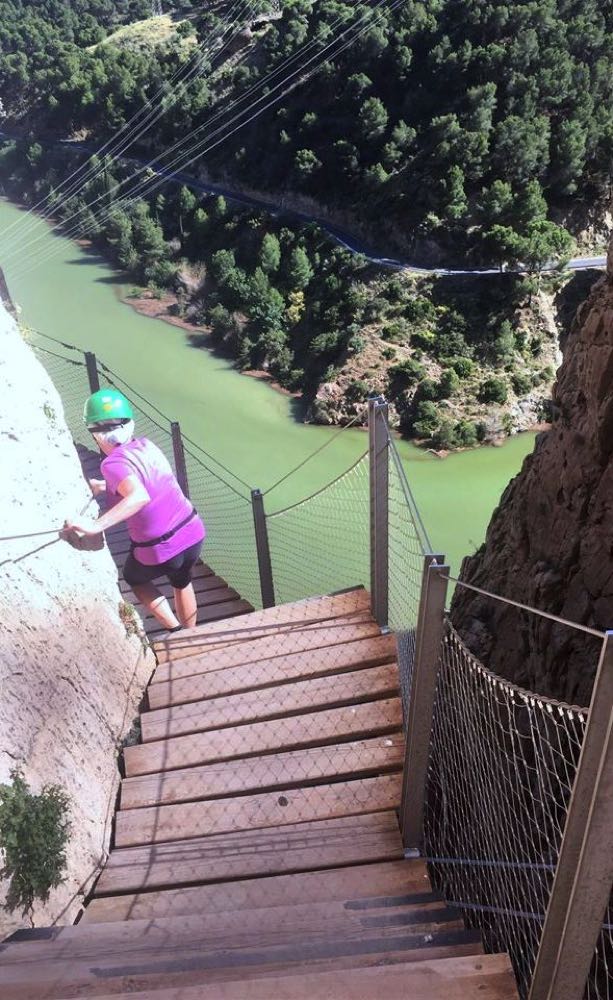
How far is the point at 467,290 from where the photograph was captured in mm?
26969

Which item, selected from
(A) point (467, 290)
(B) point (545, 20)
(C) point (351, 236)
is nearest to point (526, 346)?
(A) point (467, 290)

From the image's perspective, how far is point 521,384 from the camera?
24.8 meters

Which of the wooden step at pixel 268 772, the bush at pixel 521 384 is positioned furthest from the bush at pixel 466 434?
the wooden step at pixel 268 772

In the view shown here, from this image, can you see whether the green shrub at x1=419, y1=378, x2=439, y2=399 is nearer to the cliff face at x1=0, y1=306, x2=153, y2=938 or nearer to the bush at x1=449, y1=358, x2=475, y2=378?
the bush at x1=449, y1=358, x2=475, y2=378

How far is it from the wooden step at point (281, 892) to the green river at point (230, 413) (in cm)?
1347

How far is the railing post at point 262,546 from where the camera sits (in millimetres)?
4762

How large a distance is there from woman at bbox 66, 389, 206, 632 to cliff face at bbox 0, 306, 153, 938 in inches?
8.3

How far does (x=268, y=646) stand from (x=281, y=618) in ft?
0.69

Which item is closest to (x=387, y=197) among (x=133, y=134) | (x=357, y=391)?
(x=357, y=391)

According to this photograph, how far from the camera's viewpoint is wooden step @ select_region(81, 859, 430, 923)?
227 centimetres

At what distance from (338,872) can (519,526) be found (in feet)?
5.35

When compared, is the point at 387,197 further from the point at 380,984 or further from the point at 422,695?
the point at 380,984

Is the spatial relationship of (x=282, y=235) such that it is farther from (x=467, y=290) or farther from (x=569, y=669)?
(x=569, y=669)

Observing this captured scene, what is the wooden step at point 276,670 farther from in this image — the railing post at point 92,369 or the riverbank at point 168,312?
the riverbank at point 168,312
